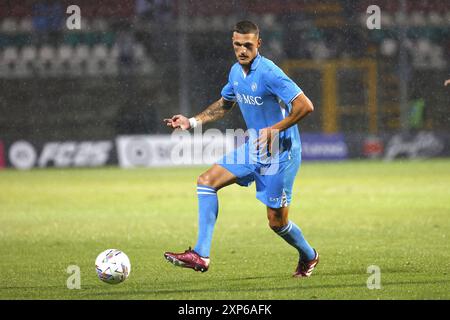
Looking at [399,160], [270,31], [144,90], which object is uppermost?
[270,31]

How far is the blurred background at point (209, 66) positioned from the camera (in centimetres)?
2536

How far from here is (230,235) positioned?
12.1 meters

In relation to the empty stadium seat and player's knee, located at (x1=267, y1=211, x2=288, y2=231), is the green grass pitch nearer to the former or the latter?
player's knee, located at (x1=267, y1=211, x2=288, y2=231)

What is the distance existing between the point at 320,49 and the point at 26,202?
44.6 ft

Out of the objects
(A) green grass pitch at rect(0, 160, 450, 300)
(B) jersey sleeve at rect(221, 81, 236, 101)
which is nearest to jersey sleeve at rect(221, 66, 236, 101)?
(B) jersey sleeve at rect(221, 81, 236, 101)

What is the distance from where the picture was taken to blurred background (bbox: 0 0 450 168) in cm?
2536

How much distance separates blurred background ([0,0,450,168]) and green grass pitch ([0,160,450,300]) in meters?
3.90

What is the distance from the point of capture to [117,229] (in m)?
12.7

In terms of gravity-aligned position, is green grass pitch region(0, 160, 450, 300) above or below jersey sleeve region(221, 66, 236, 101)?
below

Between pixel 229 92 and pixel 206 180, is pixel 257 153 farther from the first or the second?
pixel 229 92

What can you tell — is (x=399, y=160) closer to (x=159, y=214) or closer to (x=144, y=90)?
(x=144, y=90)

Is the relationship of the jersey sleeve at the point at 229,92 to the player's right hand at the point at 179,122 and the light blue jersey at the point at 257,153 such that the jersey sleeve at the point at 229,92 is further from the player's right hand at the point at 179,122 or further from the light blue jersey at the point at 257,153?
the player's right hand at the point at 179,122

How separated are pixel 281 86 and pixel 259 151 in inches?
23.7
